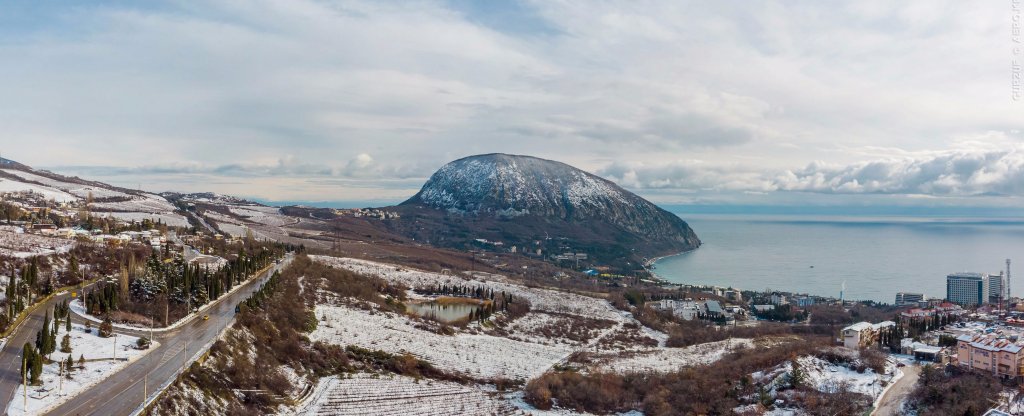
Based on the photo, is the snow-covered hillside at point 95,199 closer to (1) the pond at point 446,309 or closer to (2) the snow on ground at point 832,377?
(1) the pond at point 446,309

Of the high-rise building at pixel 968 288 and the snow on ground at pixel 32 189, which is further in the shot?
the snow on ground at pixel 32 189

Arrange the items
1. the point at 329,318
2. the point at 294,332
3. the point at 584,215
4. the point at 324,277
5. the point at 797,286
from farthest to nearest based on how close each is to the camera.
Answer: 1. the point at 584,215
2. the point at 797,286
3. the point at 324,277
4. the point at 329,318
5. the point at 294,332

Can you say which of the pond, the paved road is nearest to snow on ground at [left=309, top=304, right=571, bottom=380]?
the paved road

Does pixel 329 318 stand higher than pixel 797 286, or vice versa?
pixel 329 318

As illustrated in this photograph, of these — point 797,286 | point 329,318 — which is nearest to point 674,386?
point 329,318

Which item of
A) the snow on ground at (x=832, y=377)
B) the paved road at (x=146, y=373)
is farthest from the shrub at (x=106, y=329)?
the snow on ground at (x=832, y=377)

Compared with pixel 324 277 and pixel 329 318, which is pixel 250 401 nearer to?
pixel 329 318
